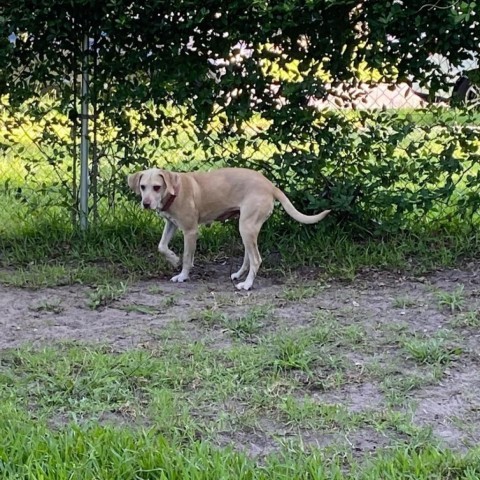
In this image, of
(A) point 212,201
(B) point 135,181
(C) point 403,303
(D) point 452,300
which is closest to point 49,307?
(B) point 135,181

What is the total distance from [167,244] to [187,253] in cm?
27

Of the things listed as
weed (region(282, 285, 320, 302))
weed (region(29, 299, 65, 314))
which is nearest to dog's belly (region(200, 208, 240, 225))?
weed (region(282, 285, 320, 302))

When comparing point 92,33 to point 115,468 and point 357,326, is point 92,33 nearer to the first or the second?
point 357,326

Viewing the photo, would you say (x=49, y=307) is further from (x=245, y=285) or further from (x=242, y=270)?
(x=242, y=270)

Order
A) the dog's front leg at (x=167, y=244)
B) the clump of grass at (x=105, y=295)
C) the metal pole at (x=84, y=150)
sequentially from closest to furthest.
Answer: the clump of grass at (x=105, y=295) < the dog's front leg at (x=167, y=244) < the metal pole at (x=84, y=150)

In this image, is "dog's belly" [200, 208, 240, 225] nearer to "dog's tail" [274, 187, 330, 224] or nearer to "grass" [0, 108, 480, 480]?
"dog's tail" [274, 187, 330, 224]

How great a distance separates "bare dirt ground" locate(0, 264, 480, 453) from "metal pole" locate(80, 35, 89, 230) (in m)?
1.09

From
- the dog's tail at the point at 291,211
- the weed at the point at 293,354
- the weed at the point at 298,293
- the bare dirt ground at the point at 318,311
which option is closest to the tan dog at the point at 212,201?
the dog's tail at the point at 291,211

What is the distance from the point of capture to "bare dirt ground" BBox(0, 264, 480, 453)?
3857 mm

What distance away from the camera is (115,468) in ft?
10.1

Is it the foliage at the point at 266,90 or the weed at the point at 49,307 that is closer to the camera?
Answer: the weed at the point at 49,307

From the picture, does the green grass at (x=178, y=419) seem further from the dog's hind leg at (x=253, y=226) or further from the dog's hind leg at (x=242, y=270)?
the dog's hind leg at (x=242, y=270)

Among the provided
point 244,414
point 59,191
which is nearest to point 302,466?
point 244,414

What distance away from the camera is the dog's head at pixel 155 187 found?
218 inches
